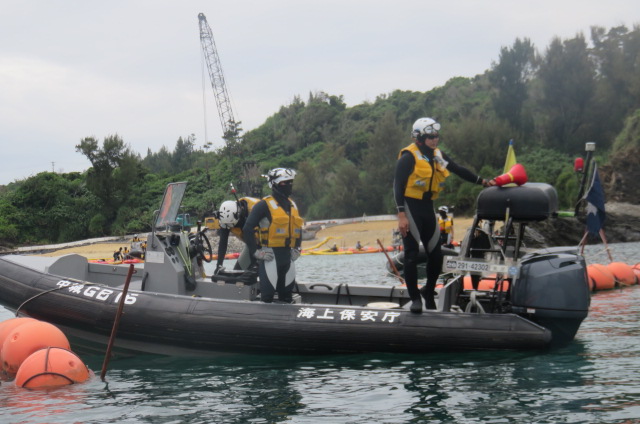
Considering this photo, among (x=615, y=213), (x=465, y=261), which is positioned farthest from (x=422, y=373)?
(x=615, y=213)

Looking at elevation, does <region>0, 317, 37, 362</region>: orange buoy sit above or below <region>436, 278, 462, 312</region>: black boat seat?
below

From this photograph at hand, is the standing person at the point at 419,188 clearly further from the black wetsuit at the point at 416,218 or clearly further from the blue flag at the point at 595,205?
the blue flag at the point at 595,205

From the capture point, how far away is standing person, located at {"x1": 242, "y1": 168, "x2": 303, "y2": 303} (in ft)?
26.0

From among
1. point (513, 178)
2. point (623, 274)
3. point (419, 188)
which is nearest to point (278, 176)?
point (419, 188)

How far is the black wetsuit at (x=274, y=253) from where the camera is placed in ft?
26.0

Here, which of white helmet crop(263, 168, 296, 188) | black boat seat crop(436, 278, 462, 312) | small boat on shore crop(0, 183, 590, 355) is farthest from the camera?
white helmet crop(263, 168, 296, 188)

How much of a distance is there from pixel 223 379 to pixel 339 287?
2.63 m

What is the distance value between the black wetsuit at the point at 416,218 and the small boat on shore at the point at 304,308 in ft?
0.71

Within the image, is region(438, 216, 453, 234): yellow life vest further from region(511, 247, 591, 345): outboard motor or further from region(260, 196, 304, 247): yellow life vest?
region(511, 247, 591, 345): outboard motor

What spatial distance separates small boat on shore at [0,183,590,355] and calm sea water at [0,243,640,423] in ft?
0.65

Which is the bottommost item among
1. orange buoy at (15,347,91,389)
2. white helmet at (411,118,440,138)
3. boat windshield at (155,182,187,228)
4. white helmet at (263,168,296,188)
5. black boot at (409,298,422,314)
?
orange buoy at (15,347,91,389)

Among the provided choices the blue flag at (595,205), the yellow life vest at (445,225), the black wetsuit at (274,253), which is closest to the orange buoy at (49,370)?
the black wetsuit at (274,253)

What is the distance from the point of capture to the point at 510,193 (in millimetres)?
7305

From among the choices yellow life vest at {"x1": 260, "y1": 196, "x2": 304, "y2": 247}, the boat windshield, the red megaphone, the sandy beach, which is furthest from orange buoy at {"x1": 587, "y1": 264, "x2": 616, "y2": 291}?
the sandy beach
